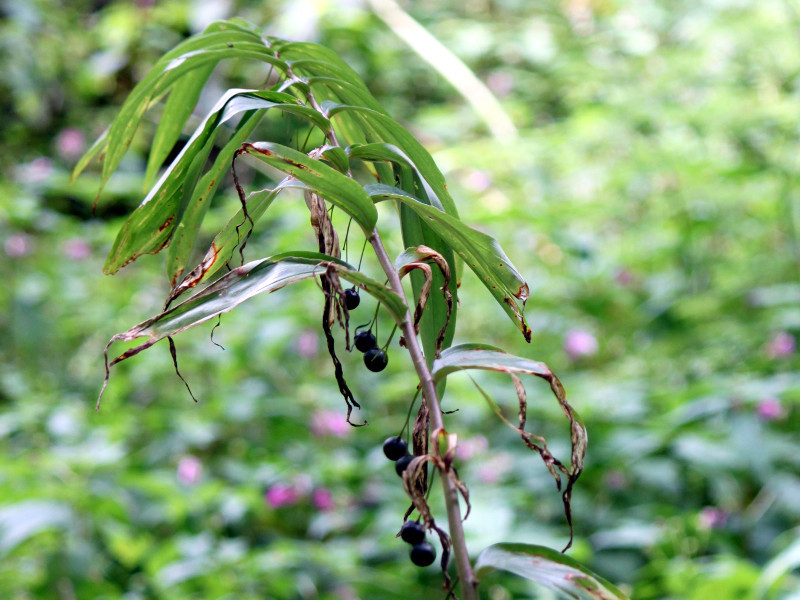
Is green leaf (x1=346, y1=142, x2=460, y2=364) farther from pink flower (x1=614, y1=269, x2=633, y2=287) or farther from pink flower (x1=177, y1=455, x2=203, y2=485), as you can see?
pink flower (x1=614, y1=269, x2=633, y2=287)

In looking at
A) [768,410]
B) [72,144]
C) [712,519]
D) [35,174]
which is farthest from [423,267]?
[72,144]

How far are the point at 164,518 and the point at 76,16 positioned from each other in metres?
2.62

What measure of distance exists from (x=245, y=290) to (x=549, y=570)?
0.16m

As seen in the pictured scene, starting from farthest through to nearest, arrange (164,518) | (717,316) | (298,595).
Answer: (717,316) < (164,518) < (298,595)

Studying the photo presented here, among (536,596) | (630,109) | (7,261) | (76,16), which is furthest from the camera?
(76,16)

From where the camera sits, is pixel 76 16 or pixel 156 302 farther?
pixel 76 16

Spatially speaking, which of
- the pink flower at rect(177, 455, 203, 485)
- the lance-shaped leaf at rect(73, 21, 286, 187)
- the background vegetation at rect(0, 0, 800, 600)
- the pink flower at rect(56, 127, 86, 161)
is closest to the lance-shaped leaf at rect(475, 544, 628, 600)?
the lance-shaped leaf at rect(73, 21, 286, 187)

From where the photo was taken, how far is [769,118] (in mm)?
1713

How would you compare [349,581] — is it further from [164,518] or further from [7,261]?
[7,261]

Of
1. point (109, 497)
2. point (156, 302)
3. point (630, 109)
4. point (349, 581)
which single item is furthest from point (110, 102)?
point (349, 581)

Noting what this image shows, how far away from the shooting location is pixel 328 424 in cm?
156

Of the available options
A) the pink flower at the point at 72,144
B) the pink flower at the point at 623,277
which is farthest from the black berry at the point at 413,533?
the pink flower at the point at 72,144

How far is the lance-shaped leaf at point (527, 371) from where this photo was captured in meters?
0.27

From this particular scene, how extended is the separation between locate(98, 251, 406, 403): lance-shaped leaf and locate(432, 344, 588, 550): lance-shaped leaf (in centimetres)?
3
